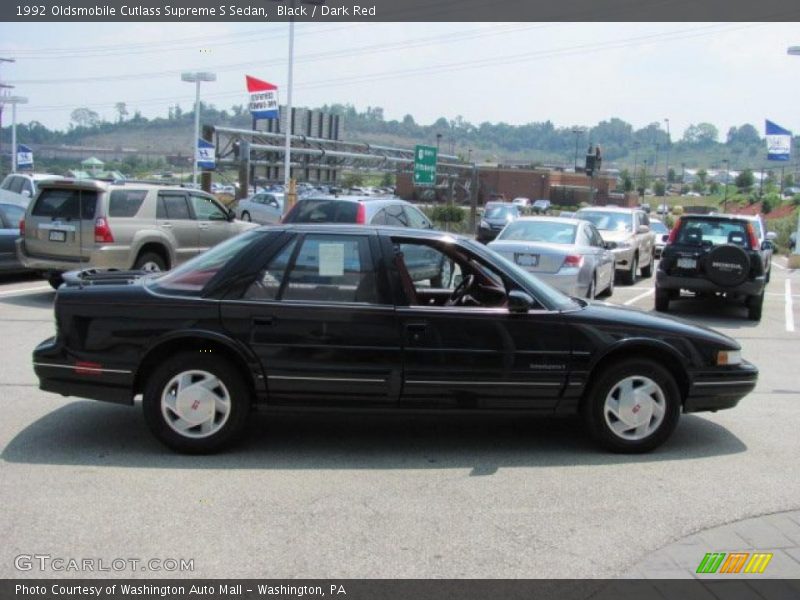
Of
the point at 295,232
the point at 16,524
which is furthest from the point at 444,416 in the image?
the point at 16,524

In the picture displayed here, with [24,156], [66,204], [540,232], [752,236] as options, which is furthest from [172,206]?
[24,156]

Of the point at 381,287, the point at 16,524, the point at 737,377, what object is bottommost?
the point at 16,524

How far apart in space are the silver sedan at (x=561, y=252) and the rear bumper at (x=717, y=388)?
5.88m

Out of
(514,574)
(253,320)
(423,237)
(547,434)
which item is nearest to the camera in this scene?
(514,574)

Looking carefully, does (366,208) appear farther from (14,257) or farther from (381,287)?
(381,287)

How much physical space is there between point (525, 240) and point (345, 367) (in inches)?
348

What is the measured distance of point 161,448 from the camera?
592 cm

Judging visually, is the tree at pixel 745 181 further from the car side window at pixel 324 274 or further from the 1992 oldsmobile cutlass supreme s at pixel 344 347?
the car side window at pixel 324 274

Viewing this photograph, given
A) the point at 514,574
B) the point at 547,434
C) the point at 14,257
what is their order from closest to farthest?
1. the point at 514,574
2. the point at 547,434
3. the point at 14,257

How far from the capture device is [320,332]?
5.76 m

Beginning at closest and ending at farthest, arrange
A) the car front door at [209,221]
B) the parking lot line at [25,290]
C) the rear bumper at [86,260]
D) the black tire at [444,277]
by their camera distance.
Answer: the black tire at [444,277], the rear bumper at [86,260], the parking lot line at [25,290], the car front door at [209,221]

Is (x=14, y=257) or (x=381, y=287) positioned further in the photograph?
(x=14, y=257)

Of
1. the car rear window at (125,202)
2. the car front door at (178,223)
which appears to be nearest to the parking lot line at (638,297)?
the car front door at (178,223)

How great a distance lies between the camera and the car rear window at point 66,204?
12922 mm
